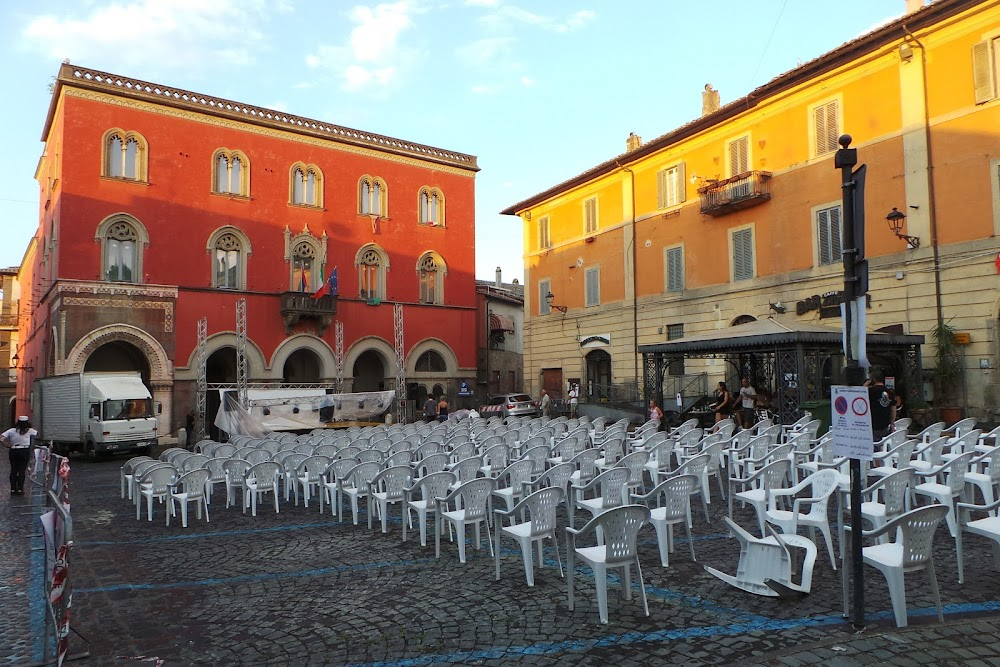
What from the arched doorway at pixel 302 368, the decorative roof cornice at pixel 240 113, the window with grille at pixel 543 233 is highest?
the decorative roof cornice at pixel 240 113

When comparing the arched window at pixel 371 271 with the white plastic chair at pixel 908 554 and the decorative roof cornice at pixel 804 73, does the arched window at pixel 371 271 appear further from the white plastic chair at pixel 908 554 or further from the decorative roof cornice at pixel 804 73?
the white plastic chair at pixel 908 554

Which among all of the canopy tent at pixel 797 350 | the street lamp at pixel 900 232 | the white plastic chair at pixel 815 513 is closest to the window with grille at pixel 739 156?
the street lamp at pixel 900 232

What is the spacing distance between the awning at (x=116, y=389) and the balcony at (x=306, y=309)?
803 cm

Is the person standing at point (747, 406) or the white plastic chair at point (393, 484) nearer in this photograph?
the white plastic chair at point (393, 484)

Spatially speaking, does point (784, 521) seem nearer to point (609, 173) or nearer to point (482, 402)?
point (609, 173)

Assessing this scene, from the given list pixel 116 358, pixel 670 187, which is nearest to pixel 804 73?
pixel 670 187

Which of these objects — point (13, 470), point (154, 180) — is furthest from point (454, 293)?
point (13, 470)

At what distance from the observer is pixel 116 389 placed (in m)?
21.0

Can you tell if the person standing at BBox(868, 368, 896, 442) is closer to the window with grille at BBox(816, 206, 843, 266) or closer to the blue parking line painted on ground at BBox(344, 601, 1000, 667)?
the blue parking line painted on ground at BBox(344, 601, 1000, 667)

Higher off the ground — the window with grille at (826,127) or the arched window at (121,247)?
the window with grille at (826,127)

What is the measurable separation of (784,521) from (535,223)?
30.6 m

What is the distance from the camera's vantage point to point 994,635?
4.52 metres

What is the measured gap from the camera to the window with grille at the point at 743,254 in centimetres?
2417

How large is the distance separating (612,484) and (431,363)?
27.4m
